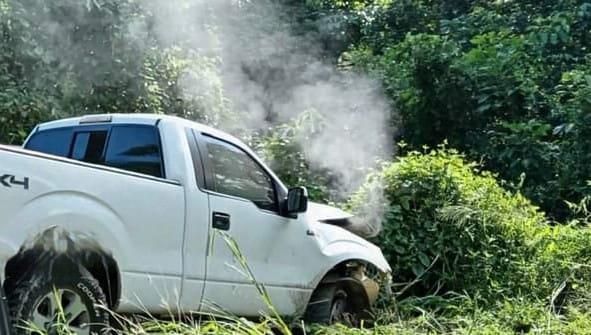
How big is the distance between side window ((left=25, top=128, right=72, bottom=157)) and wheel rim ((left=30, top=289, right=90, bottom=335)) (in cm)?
154

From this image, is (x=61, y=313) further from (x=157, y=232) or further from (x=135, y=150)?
(x=135, y=150)

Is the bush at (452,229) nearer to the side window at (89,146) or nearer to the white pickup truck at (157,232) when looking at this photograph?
the white pickup truck at (157,232)

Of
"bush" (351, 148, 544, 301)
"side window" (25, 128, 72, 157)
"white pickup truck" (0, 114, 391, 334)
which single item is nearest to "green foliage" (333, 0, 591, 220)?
"bush" (351, 148, 544, 301)

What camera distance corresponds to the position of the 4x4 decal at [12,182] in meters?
3.80

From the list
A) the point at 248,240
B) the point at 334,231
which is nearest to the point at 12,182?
the point at 248,240

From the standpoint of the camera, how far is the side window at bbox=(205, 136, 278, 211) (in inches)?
210

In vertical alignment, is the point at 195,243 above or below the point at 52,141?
below

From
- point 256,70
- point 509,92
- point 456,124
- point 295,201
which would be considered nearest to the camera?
point 295,201

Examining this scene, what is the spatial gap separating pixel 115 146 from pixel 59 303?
149cm

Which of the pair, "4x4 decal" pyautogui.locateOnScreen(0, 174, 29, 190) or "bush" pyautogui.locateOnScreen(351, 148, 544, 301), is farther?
"bush" pyautogui.locateOnScreen(351, 148, 544, 301)

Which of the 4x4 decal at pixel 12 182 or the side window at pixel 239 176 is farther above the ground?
the 4x4 decal at pixel 12 182

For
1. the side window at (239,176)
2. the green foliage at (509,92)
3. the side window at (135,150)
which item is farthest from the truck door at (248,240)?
the green foliage at (509,92)

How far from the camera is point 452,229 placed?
25.8ft

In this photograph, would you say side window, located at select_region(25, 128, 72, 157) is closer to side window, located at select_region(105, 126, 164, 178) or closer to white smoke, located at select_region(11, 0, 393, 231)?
side window, located at select_region(105, 126, 164, 178)
